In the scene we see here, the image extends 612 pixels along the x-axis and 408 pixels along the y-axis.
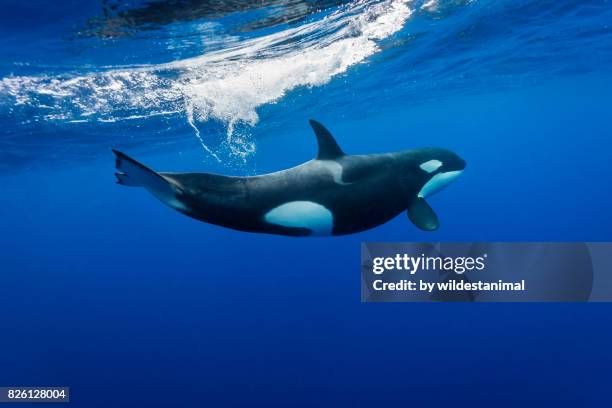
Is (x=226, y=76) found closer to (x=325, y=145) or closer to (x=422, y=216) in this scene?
(x=325, y=145)

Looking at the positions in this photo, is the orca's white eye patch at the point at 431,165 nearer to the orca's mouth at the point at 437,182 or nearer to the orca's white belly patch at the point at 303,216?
the orca's mouth at the point at 437,182

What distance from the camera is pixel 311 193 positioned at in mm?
4727

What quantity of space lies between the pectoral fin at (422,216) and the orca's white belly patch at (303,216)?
1.33 m

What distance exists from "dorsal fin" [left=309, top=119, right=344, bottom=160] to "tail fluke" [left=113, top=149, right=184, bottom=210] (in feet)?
5.98

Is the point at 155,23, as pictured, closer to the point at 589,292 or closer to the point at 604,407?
Result: the point at 589,292

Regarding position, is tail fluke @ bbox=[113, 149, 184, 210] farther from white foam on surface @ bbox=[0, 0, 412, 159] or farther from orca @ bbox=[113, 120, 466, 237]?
white foam on surface @ bbox=[0, 0, 412, 159]

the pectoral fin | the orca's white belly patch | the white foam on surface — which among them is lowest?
the orca's white belly patch

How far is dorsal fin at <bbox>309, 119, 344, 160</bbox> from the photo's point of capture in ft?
16.8

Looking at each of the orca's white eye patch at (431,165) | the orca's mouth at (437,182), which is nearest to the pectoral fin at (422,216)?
the orca's mouth at (437,182)

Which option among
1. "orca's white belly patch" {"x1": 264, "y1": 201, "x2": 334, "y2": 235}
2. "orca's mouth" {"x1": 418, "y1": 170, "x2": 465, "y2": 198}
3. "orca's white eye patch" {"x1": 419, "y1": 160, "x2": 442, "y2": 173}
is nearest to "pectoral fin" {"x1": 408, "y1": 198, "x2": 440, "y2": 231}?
"orca's mouth" {"x1": 418, "y1": 170, "x2": 465, "y2": 198}

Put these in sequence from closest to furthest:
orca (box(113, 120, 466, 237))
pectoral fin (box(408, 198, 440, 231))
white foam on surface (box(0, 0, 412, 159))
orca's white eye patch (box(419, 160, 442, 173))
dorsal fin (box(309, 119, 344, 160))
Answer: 1. orca (box(113, 120, 466, 237))
2. dorsal fin (box(309, 119, 344, 160))
3. pectoral fin (box(408, 198, 440, 231))
4. orca's white eye patch (box(419, 160, 442, 173))
5. white foam on surface (box(0, 0, 412, 159))

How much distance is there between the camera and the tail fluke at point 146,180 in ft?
11.9

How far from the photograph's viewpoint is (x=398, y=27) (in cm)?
1320

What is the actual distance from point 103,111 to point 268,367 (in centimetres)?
1278
